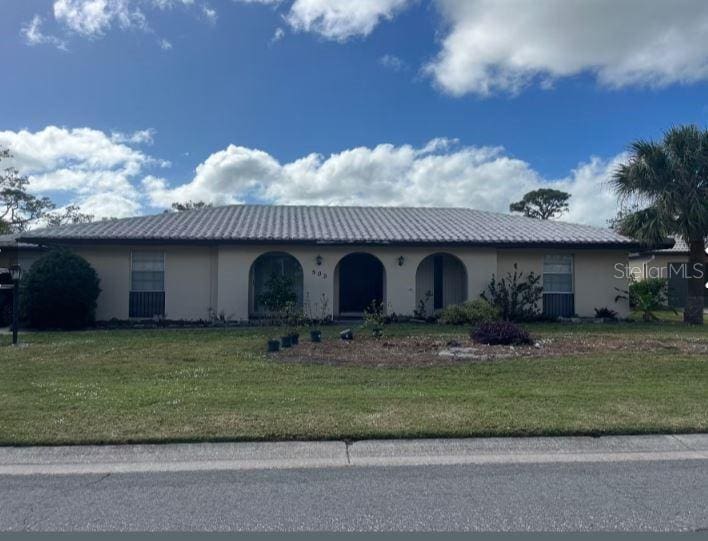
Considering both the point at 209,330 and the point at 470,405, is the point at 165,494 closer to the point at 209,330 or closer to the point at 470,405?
the point at 470,405

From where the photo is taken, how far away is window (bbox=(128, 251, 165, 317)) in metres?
16.5

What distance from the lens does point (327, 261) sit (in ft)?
54.9

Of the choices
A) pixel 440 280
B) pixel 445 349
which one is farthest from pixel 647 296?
pixel 445 349

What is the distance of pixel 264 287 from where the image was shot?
58.1 ft

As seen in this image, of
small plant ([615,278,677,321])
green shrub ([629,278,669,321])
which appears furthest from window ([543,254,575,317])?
green shrub ([629,278,669,321])

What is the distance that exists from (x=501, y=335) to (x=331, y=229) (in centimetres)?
765

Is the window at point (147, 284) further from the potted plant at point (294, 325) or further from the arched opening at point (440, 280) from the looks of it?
the arched opening at point (440, 280)

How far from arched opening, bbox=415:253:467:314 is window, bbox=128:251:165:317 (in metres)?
8.46

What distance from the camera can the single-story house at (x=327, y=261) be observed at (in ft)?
53.6

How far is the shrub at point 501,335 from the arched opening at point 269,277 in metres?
6.69

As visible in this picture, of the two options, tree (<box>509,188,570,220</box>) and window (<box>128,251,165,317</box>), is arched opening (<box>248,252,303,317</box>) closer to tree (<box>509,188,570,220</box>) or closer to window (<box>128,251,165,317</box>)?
window (<box>128,251,165,317</box>)

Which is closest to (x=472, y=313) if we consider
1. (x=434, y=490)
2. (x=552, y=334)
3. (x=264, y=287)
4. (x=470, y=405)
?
(x=552, y=334)

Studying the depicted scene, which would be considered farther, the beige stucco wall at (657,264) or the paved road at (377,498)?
the beige stucco wall at (657,264)

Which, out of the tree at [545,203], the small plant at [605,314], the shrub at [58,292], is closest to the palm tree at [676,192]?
the small plant at [605,314]
